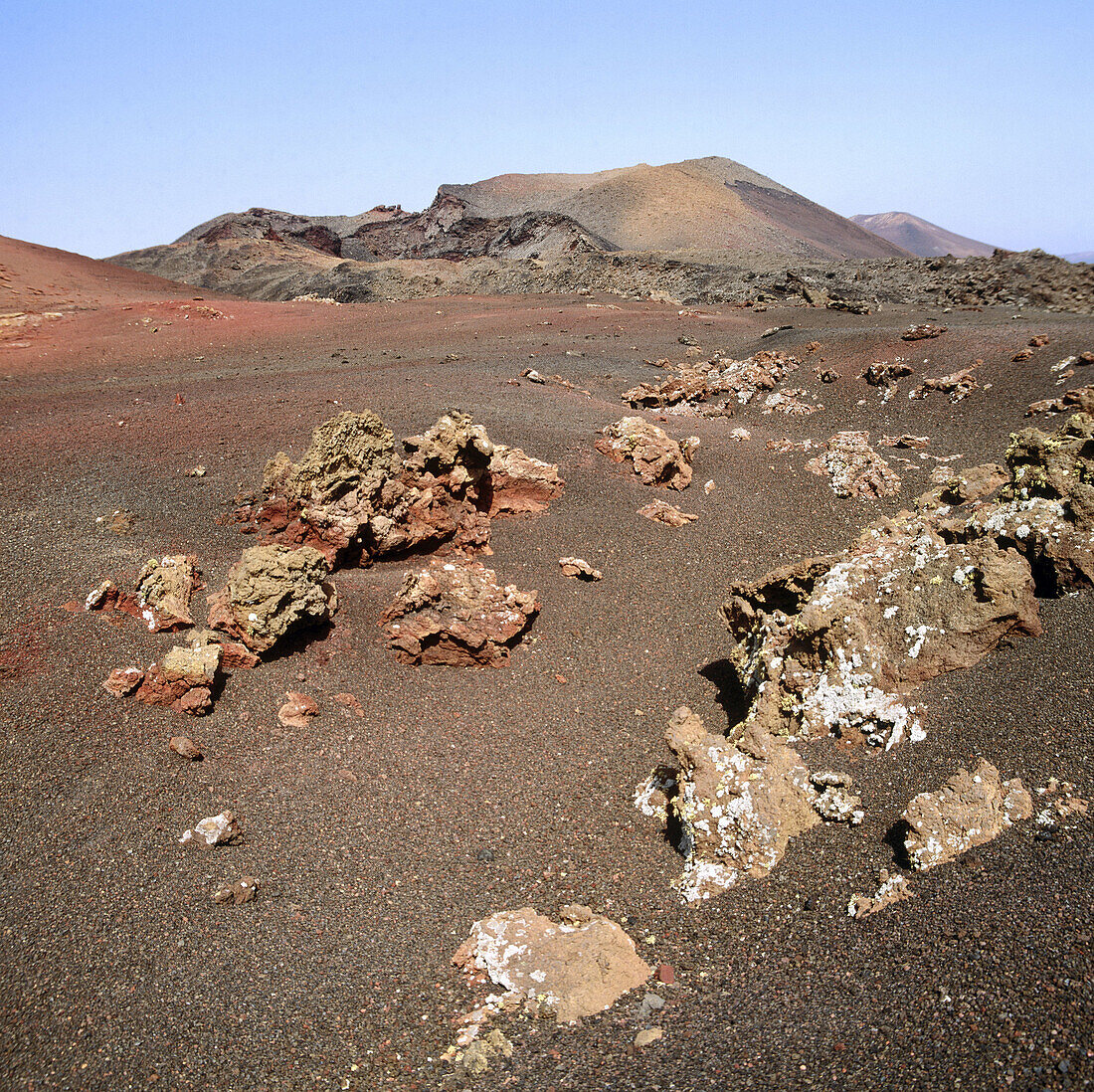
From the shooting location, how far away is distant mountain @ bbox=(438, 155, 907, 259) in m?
38.1

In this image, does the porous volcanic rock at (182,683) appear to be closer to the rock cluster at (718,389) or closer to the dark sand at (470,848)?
the dark sand at (470,848)

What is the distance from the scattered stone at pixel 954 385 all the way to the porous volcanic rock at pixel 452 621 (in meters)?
8.22

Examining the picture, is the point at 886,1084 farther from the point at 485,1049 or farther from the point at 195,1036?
the point at 195,1036

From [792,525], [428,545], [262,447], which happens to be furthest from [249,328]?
[792,525]

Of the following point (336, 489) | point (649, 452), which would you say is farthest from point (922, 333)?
point (336, 489)

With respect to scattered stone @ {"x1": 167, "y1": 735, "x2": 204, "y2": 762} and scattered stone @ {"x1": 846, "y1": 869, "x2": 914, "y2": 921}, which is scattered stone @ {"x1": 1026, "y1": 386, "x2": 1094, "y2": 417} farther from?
scattered stone @ {"x1": 167, "y1": 735, "x2": 204, "y2": 762}

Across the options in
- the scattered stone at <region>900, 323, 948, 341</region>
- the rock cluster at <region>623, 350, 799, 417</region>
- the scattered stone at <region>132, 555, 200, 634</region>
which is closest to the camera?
the scattered stone at <region>132, 555, 200, 634</region>

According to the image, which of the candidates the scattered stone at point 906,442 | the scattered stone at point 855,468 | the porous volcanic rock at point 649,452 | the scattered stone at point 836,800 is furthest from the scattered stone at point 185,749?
the scattered stone at point 906,442

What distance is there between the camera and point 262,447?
995cm

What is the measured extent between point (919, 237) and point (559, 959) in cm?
10115

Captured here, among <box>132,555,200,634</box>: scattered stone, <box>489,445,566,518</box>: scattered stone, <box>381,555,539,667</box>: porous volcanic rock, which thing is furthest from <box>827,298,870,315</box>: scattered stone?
<box>132,555,200,634</box>: scattered stone

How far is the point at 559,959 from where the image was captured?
3801 mm

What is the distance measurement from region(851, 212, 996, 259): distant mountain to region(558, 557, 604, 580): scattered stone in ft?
272

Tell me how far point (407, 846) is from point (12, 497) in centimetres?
653
